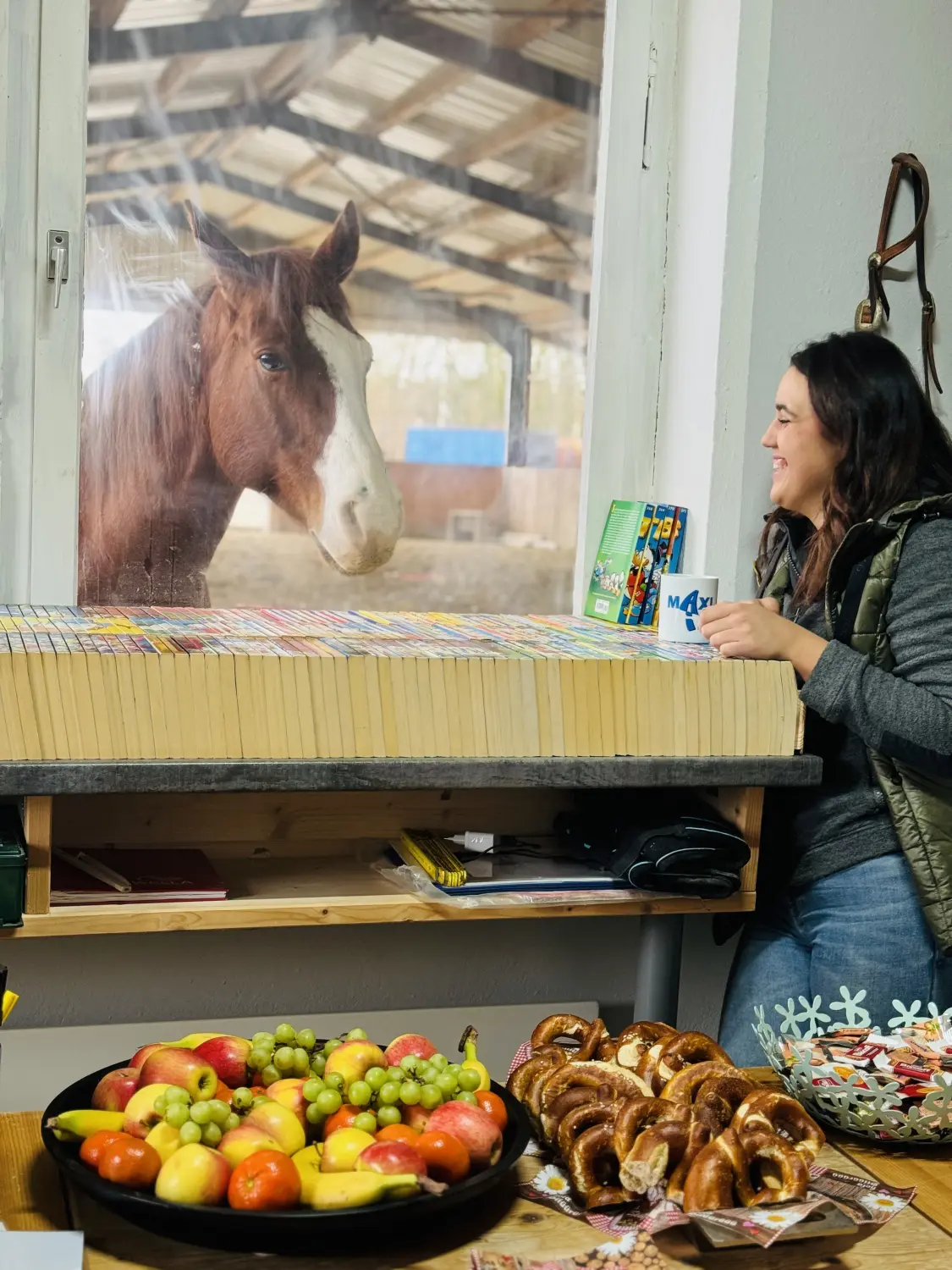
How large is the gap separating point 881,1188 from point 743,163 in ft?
5.32

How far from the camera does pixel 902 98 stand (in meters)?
2.30

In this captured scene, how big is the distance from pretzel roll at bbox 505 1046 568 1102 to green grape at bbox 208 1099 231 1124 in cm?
28

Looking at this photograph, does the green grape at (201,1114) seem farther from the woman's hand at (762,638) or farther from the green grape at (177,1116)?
the woman's hand at (762,638)

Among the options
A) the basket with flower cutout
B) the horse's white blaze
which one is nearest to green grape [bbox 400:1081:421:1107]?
the basket with flower cutout

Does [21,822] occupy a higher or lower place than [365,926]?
higher

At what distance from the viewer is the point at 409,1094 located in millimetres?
1071

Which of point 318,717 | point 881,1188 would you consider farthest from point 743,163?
point 881,1188

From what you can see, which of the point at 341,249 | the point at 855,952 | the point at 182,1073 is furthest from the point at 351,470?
the point at 182,1073

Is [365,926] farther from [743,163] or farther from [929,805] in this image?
[743,163]

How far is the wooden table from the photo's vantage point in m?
1.00

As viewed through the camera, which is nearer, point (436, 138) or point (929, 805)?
point (929, 805)

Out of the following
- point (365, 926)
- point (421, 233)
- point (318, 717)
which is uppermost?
point (421, 233)

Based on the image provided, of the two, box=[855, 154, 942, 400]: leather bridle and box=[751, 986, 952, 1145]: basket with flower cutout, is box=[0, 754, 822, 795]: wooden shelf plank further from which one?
box=[855, 154, 942, 400]: leather bridle

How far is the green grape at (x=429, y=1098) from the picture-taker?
1.08 meters
